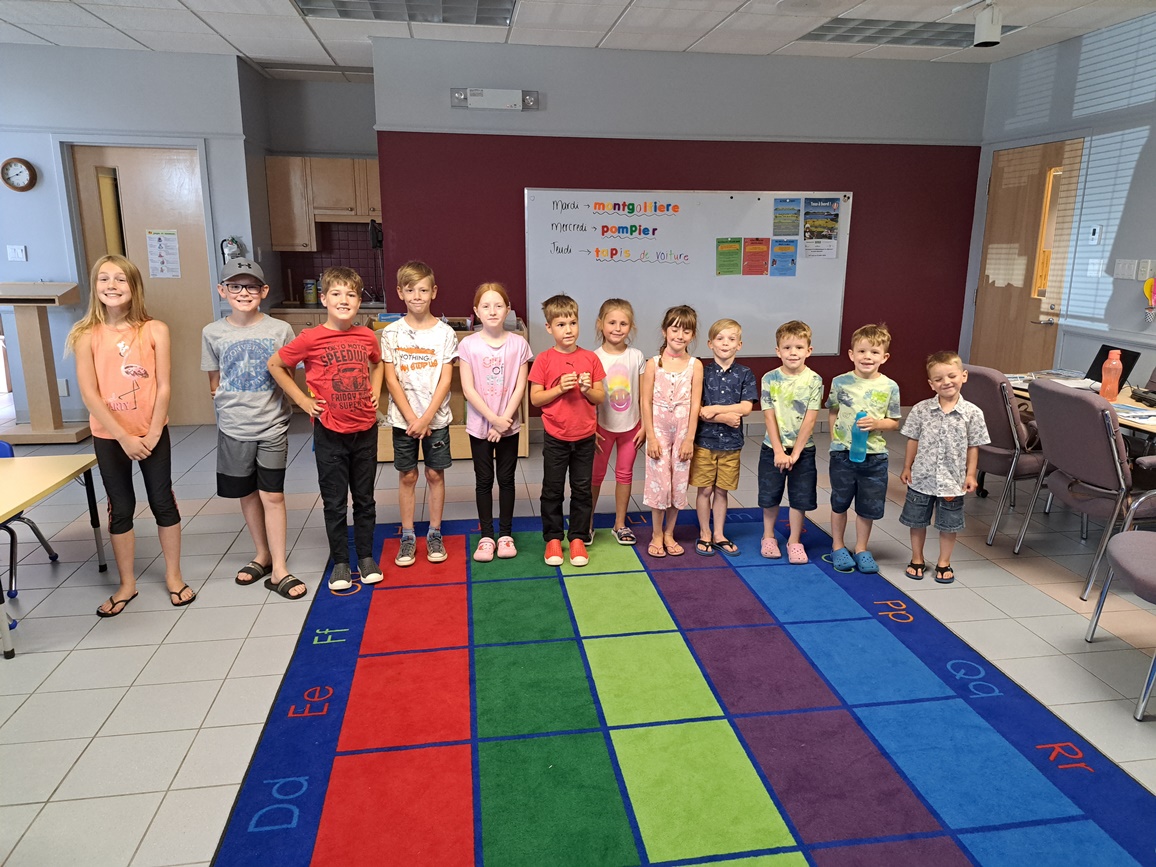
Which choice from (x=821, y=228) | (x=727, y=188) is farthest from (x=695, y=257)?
(x=821, y=228)

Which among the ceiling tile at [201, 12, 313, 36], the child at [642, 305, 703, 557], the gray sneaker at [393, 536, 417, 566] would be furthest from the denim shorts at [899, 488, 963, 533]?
the ceiling tile at [201, 12, 313, 36]

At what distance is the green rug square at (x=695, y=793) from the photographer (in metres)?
1.91

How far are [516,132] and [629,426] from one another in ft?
9.49

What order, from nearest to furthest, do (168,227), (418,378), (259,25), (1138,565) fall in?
(1138,565) → (418,378) → (259,25) → (168,227)

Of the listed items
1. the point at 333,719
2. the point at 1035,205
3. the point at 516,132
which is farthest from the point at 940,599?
the point at 516,132

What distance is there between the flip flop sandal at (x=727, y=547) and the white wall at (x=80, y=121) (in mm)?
4483

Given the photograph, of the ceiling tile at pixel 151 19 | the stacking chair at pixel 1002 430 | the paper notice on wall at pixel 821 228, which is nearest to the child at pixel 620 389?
the stacking chair at pixel 1002 430

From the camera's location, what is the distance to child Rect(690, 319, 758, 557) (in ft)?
11.0

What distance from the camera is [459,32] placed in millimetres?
4992

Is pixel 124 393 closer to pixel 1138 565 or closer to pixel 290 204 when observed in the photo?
pixel 1138 565

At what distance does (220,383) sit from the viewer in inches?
120

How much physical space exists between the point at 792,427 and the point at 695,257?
271cm

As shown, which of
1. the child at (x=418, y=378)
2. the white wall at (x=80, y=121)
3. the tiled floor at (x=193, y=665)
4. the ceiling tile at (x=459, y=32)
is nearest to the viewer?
the tiled floor at (x=193, y=665)

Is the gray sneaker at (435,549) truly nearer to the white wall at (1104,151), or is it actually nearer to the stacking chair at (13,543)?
the stacking chair at (13,543)
